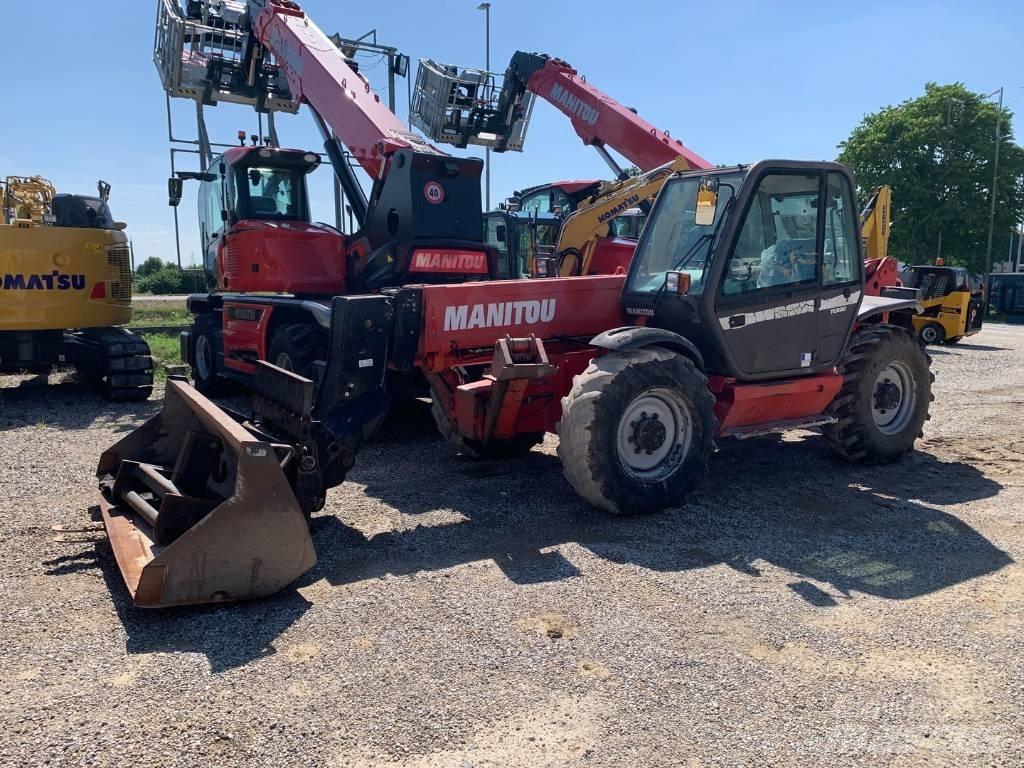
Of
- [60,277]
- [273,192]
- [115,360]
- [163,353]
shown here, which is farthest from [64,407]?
[163,353]

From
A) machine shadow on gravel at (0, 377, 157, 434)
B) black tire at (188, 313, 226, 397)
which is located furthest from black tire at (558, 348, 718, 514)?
black tire at (188, 313, 226, 397)

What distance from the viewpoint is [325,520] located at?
5.45 meters

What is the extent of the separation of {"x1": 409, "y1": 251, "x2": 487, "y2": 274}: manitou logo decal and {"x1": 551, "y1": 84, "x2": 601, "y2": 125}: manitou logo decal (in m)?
3.87

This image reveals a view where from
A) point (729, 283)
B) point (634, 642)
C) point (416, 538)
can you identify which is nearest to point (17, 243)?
point (416, 538)

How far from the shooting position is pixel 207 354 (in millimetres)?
10742

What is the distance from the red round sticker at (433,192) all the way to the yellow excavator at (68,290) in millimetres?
4586

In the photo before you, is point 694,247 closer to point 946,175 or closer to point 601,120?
point 601,120

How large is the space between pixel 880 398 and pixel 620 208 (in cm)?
449

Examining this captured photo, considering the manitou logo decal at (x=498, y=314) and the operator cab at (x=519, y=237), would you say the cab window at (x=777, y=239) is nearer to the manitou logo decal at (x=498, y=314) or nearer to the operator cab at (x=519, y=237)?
the manitou logo decal at (x=498, y=314)

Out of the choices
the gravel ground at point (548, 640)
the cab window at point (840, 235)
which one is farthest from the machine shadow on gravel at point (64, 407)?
the cab window at point (840, 235)

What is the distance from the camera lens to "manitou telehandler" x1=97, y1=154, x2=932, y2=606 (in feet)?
15.2

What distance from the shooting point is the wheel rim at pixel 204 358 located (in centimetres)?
1061

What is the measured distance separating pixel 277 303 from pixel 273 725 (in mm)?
5755

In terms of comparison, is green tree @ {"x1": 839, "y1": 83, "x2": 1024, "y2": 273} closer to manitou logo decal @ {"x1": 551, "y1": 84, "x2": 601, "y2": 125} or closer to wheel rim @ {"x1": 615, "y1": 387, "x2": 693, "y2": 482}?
manitou logo decal @ {"x1": 551, "y1": 84, "x2": 601, "y2": 125}
